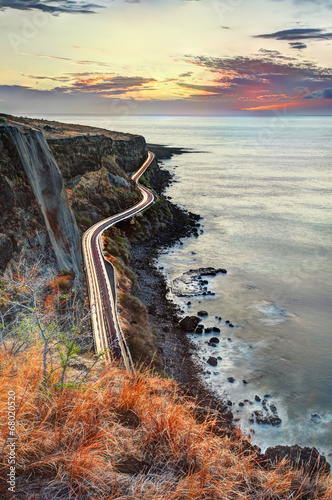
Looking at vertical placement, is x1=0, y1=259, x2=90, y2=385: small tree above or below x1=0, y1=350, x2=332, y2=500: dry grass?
below

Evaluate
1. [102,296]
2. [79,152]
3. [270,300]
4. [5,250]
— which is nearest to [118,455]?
[5,250]

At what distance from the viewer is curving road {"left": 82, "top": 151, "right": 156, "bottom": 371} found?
27938 millimetres

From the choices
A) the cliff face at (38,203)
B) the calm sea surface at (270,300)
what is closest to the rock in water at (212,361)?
the calm sea surface at (270,300)

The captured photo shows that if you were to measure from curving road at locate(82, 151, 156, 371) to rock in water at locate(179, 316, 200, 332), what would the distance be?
24.4 ft

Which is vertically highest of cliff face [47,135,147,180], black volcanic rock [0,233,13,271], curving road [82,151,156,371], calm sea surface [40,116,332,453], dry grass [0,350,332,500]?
dry grass [0,350,332,500]

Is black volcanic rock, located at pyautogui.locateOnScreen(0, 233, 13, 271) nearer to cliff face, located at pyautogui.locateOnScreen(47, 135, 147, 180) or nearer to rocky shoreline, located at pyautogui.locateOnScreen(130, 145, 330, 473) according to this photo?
rocky shoreline, located at pyautogui.locateOnScreen(130, 145, 330, 473)

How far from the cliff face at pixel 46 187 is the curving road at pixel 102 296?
7.55ft

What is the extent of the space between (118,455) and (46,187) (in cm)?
3750

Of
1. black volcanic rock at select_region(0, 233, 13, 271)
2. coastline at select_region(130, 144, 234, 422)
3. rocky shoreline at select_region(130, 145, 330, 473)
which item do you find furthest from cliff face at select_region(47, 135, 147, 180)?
black volcanic rock at select_region(0, 233, 13, 271)

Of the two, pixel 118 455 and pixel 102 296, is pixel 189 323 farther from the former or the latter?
pixel 118 455

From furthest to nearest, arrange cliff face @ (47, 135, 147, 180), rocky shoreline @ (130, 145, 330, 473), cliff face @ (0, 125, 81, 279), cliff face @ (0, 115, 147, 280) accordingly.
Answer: cliff face @ (47, 135, 147, 180) → cliff face @ (0, 125, 81, 279) → cliff face @ (0, 115, 147, 280) → rocky shoreline @ (130, 145, 330, 473)

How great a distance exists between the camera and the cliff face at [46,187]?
3356 cm

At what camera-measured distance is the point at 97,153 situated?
74312mm

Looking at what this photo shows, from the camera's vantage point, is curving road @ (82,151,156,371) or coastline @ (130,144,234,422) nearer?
curving road @ (82,151,156,371)
